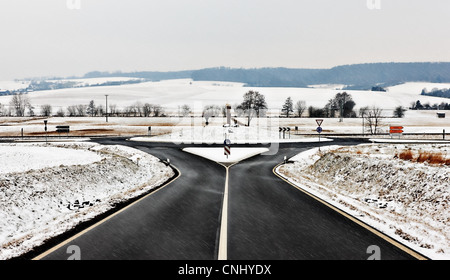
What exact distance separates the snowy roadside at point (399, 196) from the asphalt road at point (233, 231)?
0.92m

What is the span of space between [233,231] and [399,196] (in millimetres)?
7628

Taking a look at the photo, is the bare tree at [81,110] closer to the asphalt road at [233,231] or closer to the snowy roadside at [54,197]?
the snowy roadside at [54,197]

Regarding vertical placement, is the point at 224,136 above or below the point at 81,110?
below

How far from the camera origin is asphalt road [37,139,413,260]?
7172 mm

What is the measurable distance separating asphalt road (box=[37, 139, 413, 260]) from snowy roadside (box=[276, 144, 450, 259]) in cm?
92

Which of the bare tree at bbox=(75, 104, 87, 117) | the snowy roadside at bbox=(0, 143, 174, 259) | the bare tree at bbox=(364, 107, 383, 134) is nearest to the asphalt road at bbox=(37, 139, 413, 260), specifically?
the snowy roadside at bbox=(0, 143, 174, 259)

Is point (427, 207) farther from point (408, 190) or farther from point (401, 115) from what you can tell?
point (401, 115)

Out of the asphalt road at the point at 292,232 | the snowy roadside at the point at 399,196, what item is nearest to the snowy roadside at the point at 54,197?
the asphalt road at the point at 292,232

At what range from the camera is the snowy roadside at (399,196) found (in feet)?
28.7

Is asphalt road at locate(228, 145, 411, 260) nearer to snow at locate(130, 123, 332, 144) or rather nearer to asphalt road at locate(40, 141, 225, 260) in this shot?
asphalt road at locate(40, 141, 225, 260)

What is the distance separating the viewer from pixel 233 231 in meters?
8.92

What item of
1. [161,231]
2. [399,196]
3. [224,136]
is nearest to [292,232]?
[161,231]

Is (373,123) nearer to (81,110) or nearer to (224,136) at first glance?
(224,136)

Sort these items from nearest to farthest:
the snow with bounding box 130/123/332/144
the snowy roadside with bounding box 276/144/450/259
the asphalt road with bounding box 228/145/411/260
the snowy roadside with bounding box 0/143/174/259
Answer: the asphalt road with bounding box 228/145/411/260 → the snowy roadside with bounding box 276/144/450/259 → the snowy roadside with bounding box 0/143/174/259 → the snow with bounding box 130/123/332/144
